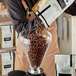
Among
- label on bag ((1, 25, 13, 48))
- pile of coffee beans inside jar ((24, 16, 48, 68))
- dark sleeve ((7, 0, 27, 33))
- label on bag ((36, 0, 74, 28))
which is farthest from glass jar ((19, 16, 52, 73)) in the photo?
label on bag ((1, 25, 13, 48))

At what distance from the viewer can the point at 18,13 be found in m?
1.83

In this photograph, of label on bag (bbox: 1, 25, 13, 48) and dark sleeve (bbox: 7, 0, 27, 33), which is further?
label on bag (bbox: 1, 25, 13, 48)

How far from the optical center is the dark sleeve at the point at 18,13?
5.98 feet

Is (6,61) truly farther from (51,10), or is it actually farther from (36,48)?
(36,48)

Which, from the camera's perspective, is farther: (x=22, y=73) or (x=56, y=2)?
(x=56, y=2)

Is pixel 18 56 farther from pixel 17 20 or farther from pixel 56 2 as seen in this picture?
pixel 56 2

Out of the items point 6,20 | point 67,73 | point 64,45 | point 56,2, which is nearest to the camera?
point 67,73

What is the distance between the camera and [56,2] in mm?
1565

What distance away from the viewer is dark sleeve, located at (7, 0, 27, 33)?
1.82m

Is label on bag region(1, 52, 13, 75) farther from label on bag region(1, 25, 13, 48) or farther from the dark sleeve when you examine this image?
the dark sleeve

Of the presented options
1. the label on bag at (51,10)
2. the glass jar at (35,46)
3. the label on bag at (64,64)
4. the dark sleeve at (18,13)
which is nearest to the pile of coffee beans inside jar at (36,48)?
the glass jar at (35,46)

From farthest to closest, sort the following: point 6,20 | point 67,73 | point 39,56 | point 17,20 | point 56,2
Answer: point 6,20, point 17,20, point 56,2, point 67,73, point 39,56

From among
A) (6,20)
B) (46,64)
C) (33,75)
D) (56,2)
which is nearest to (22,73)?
(33,75)

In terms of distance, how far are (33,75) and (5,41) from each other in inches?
66.4
